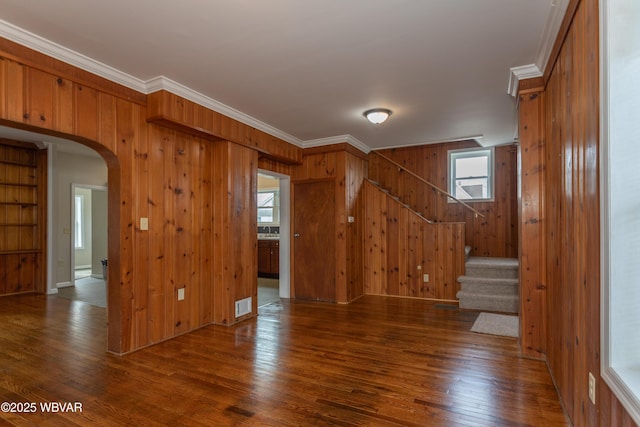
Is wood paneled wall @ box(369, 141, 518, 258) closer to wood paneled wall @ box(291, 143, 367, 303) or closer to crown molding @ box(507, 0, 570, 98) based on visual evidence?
wood paneled wall @ box(291, 143, 367, 303)

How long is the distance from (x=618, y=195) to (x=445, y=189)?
485cm

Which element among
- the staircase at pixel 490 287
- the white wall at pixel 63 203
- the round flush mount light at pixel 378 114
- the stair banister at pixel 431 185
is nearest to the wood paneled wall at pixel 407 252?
the staircase at pixel 490 287

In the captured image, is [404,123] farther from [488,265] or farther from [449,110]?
[488,265]

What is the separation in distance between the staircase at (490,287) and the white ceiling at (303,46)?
2.25 m

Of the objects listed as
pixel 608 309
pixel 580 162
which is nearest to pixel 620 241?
pixel 608 309

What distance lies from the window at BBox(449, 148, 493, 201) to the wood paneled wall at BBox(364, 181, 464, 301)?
1.19 m

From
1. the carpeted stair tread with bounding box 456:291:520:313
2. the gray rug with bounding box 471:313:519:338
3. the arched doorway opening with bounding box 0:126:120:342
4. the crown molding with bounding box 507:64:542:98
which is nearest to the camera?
the crown molding with bounding box 507:64:542:98

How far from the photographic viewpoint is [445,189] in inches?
237

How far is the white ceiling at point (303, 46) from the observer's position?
210cm

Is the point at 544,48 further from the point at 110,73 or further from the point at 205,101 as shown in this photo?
the point at 110,73

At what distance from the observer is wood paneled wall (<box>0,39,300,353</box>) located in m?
2.54

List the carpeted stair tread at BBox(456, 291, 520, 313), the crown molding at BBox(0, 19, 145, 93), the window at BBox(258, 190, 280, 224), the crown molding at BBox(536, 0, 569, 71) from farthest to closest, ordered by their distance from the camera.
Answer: the window at BBox(258, 190, 280, 224)
the carpeted stair tread at BBox(456, 291, 520, 313)
the crown molding at BBox(0, 19, 145, 93)
the crown molding at BBox(536, 0, 569, 71)

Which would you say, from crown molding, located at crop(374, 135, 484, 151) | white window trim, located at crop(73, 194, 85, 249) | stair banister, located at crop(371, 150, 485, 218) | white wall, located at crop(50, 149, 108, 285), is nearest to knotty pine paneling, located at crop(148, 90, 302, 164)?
crown molding, located at crop(374, 135, 484, 151)

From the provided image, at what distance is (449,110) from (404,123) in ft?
2.18
